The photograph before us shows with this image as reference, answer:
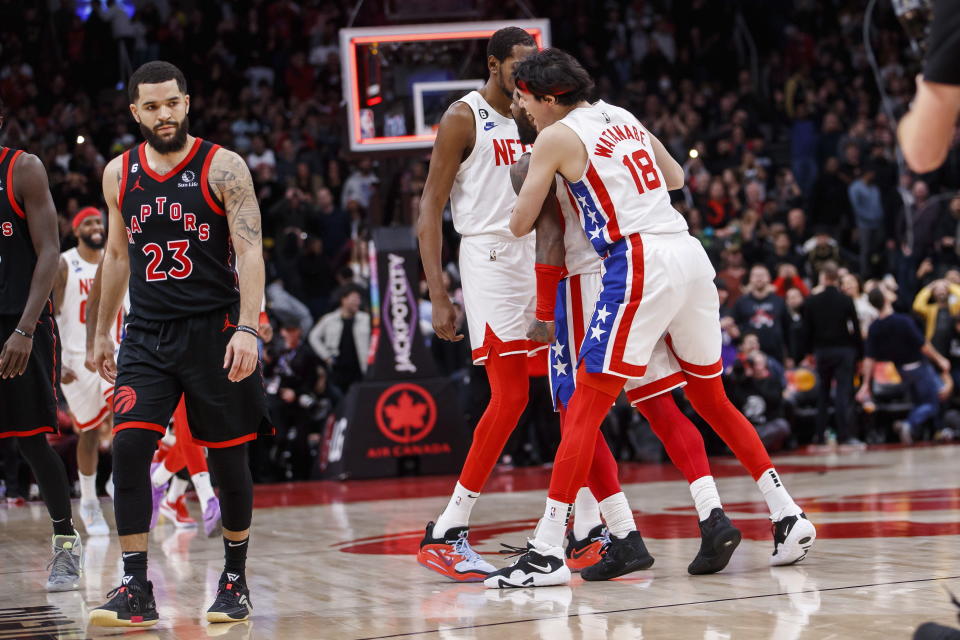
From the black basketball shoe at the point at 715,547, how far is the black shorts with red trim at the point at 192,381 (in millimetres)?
1718

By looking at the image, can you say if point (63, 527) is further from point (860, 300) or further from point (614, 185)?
point (860, 300)

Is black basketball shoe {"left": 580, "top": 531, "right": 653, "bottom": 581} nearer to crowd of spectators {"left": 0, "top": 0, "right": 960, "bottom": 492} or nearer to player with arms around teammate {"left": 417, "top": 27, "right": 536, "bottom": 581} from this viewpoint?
player with arms around teammate {"left": 417, "top": 27, "right": 536, "bottom": 581}

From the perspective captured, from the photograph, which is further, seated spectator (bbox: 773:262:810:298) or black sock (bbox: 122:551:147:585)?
seated spectator (bbox: 773:262:810:298)

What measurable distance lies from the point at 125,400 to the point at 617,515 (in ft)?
6.42

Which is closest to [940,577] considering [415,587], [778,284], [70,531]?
[415,587]

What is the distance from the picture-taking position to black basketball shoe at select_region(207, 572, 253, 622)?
432 centimetres

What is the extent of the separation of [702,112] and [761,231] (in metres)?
4.03

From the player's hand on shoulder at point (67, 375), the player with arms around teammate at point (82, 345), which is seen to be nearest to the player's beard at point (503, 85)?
the player with arms around teammate at point (82, 345)

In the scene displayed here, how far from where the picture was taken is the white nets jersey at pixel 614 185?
470 cm

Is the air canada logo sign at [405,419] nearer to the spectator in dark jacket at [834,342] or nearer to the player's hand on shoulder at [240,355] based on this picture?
the spectator in dark jacket at [834,342]

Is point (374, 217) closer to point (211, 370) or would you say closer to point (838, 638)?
point (211, 370)

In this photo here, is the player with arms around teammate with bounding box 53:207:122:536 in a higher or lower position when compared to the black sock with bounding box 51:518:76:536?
higher

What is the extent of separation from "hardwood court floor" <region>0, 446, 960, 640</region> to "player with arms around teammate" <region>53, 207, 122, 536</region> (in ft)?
1.74

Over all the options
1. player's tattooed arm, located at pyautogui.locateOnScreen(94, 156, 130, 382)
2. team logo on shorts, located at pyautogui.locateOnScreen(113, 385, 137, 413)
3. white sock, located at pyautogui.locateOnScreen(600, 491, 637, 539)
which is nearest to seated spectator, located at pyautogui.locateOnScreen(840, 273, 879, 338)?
white sock, located at pyautogui.locateOnScreen(600, 491, 637, 539)
